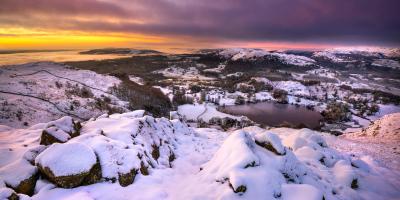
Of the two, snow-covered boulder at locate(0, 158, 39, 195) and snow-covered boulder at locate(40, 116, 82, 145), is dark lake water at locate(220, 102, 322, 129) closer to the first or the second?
snow-covered boulder at locate(40, 116, 82, 145)

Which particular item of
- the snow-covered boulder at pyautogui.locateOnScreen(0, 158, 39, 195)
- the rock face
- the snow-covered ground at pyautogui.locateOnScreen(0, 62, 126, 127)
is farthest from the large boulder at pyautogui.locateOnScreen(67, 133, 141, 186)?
the snow-covered ground at pyautogui.locateOnScreen(0, 62, 126, 127)

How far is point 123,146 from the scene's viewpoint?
12.0 m

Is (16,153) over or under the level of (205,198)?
over

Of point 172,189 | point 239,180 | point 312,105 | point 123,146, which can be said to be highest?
point 123,146

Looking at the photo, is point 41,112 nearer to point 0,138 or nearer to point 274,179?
point 0,138

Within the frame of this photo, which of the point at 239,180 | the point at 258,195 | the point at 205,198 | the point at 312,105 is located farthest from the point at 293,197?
the point at 312,105

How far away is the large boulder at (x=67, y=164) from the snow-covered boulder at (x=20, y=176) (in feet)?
1.26

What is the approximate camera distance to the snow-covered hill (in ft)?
31.0

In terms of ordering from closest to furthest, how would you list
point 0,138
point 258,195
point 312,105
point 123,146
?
point 258,195 < point 123,146 < point 0,138 < point 312,105

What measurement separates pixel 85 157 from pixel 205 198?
18.2ft

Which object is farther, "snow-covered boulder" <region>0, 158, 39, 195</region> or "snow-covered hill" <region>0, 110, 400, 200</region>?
"snow-covered hill" <region>0, 110, 400, 200</region>

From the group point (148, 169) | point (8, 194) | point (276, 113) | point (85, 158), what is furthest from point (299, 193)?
point (276, 113)

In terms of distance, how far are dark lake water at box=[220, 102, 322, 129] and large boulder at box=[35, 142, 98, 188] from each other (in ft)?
292

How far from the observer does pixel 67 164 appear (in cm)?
953
